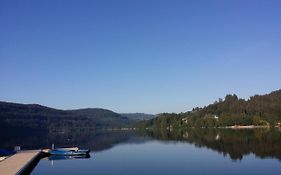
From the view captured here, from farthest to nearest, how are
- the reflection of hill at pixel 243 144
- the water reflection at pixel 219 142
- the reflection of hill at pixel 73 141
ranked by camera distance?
the reflection of hill at pixel 73 141 < the water reflection at pixel 219 142 < the reflection of hill at pixel 243 144

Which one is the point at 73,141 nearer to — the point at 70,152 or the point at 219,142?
the point at 219,142

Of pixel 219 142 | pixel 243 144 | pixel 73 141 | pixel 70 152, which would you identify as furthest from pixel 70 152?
pixel 73 141

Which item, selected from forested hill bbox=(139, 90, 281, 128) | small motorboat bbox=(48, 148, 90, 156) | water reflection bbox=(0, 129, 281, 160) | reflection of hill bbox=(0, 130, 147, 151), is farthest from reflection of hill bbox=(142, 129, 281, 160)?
forested hill bbox=(139, 90, 281, 128)

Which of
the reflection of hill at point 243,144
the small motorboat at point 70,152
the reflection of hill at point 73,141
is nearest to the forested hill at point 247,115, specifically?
the reflection of hill at point 73,141

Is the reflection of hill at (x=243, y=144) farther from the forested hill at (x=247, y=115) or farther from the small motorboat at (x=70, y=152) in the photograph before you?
the forested hill at (x=247, y=115)

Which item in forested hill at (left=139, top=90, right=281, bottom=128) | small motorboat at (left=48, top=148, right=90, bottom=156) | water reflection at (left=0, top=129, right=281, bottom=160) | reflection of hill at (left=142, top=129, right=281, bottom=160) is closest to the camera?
reflection of hill at (left=142, top=129, right=281, bottom=160)

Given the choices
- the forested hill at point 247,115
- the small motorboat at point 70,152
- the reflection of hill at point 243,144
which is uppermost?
the forested hill at point 247,115

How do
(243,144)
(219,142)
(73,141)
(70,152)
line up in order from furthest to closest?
1. (73,141)
2. (219,142)
3. (243,144)
4. (70,152)

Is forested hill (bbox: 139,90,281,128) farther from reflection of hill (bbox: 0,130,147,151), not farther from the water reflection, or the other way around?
→ reflection of hill (bbox: 0,130,147,151)

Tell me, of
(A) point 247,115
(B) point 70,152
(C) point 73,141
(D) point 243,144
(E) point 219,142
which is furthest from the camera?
(A) point 247,115

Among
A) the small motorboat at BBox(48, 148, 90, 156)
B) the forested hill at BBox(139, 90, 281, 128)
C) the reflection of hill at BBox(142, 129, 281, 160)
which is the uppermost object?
the forested hill at BBox(139, 90, 281, 128)

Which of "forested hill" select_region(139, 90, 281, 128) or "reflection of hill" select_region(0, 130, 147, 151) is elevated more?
"forested hill" select_region(139, 90, 281, 128)

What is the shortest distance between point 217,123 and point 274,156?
426 ft

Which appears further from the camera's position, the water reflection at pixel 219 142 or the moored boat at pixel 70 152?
the moored boat at pixel 70 152
